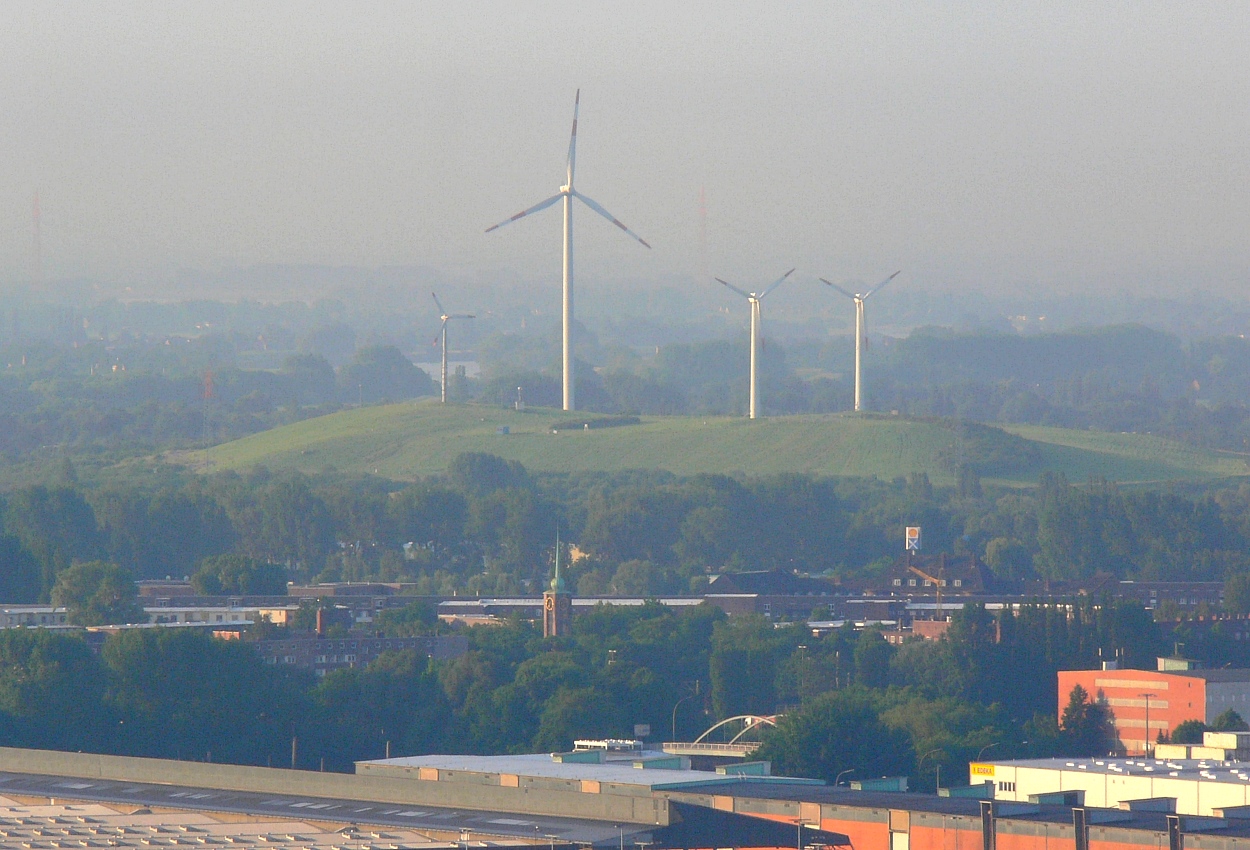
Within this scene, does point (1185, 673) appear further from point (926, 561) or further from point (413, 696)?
point (926, 561)

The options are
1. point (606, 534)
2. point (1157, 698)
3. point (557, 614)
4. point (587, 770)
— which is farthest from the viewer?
point (606, 534)

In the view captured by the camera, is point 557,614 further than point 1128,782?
Yes

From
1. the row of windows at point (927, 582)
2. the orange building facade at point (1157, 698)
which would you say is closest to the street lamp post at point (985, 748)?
the orange building facade at point (1157, 698)

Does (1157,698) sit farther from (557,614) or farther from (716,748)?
(557,614)

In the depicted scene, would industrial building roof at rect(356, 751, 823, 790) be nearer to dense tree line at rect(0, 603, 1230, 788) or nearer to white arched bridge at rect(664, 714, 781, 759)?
white arched bridge at rect(664, 714, 781, 759)

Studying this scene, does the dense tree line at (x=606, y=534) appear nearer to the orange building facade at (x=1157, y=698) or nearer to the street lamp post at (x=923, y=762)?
the orange building facade at (x=1157, y=698)

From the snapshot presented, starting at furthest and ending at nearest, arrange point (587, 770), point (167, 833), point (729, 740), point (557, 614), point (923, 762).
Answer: point (557, 614) < point (729, 740) < point (923, 762) < point (587, 770) < point (167, 833)

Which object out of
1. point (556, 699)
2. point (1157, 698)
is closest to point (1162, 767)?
point (556, 699)

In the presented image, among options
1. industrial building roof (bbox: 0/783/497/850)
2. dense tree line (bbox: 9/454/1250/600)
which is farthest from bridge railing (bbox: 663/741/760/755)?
dense tree line (bbox: 9/454/1250/600)
